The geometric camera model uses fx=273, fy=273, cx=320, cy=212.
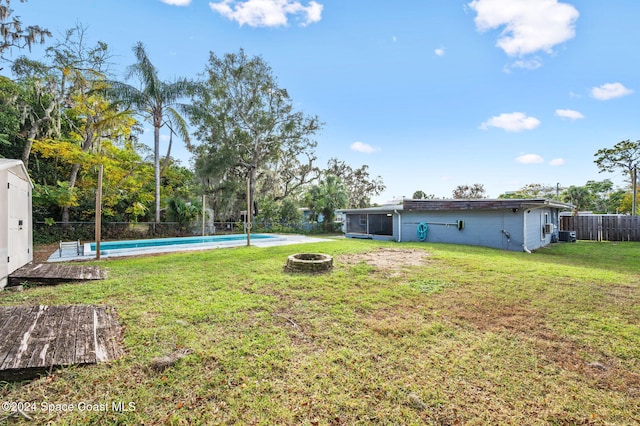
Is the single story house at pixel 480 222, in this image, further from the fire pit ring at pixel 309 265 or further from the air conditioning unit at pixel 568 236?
the fire pit ring at pixel 309 265

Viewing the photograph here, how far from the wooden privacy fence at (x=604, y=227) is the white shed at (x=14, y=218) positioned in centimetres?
2133

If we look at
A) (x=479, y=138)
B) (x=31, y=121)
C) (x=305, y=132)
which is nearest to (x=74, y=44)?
(x=31, y=121)

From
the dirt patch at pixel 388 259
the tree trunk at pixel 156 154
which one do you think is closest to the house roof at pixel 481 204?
the dirt patch at pixel 388 259

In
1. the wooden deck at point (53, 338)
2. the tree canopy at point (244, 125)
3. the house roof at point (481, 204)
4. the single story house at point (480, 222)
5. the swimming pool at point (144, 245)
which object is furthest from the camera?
the tree canopy at point (244, 125)

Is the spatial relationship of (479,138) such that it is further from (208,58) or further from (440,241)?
(208,58)

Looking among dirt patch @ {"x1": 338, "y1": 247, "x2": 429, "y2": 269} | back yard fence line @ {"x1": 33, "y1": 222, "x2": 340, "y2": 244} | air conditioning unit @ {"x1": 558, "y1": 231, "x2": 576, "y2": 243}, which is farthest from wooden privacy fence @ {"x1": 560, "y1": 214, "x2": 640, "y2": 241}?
back yard fence line @ {"x1": 33, "y1": 222, "x2": 340, "y2": 244}

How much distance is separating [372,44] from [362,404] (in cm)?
1369

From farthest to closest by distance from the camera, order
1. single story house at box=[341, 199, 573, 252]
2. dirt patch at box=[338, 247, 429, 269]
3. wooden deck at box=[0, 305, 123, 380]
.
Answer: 1. single story house at box=[341, 199, 573, 252]
2. dirt patch at box=[338, 247, 429, 269]
3. wooden deck at box=[0, 305, 123, 380]

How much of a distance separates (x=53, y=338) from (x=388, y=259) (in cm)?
667

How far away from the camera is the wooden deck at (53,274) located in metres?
4.98

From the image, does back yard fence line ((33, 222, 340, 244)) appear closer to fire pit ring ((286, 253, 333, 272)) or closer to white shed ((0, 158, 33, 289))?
white shed ((0, 158, 33, 289))

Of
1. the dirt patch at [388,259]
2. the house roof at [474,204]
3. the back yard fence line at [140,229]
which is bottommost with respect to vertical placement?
the dirt patch at [388,259]

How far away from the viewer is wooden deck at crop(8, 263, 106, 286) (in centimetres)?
498

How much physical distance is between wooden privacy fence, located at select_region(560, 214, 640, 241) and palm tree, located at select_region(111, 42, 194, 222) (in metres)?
21.3
